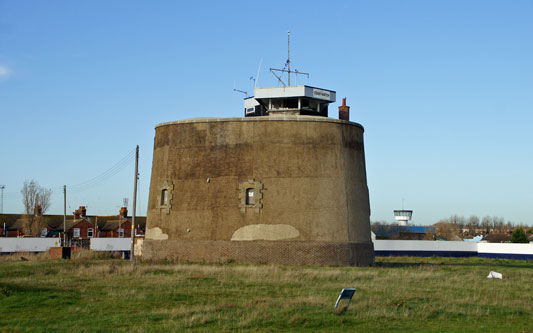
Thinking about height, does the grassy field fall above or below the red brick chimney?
below

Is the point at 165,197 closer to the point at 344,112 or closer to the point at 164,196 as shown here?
the point at 164,196

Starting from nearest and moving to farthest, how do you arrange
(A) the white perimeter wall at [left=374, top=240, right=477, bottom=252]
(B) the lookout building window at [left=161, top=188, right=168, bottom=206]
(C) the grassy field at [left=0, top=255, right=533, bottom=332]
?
(C) the grassy field at [left=0, top=255, right=533, bottom=332]
(B) the lookout building window at [left=161, top=188, right=168, bottom=206]
(A) the white perimeter wall at [left=374, top=240, right=477, bottom=252]

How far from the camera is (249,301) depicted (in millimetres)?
19953

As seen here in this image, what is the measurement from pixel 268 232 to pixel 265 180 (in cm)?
312

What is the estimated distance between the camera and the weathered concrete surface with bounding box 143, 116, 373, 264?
3650 cm

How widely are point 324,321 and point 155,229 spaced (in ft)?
80.6

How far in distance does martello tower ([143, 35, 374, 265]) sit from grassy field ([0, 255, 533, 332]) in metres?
5.87

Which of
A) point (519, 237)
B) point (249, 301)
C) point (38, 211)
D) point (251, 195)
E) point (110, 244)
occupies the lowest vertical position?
point (110, 244)

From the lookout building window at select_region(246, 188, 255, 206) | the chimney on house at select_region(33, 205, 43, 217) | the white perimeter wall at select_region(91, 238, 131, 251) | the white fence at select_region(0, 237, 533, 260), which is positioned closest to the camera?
the lookout building window at select_region(246, 188, 255, 206)

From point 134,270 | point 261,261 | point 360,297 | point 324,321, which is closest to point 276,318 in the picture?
point 324,321

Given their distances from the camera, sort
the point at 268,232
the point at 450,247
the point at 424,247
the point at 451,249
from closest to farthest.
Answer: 1. the point at 268,232
2. the point at 424,247
3. the point at 451,249
4. the point at 450,247

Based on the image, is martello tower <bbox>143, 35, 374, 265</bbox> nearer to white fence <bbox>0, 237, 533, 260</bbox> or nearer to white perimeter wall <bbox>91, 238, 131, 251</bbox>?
white perimeter wall <bbox>91, 238, 131, 251</bbox>

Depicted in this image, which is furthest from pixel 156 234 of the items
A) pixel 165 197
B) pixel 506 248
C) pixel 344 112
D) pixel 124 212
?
pixel 124 212

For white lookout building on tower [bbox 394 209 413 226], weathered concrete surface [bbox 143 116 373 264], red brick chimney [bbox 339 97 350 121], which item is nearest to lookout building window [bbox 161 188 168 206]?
weathered concrete surface [bbox 143 116 373 264]
